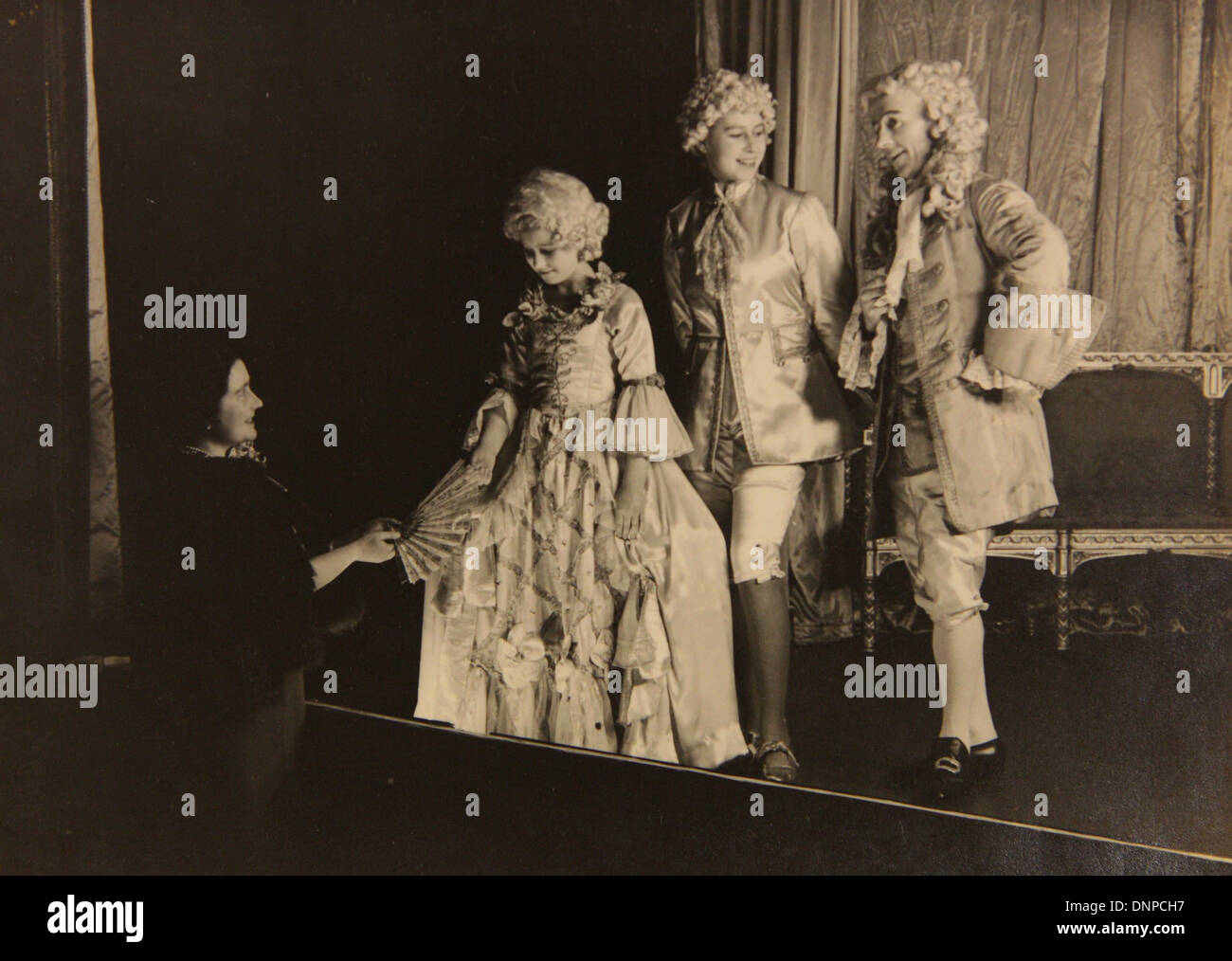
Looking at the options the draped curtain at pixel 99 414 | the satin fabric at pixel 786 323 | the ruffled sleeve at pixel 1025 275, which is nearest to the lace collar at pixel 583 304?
the satin fabric at pixel 786 323

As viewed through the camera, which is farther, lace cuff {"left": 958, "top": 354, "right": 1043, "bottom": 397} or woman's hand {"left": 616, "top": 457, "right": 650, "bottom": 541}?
woman's hand {"left": 616, "top": 457, "right": 650, "bottom": 541}

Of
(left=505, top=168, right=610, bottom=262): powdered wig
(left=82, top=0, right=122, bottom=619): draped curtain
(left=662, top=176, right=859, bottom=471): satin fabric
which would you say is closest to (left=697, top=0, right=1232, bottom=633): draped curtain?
(left=662, top=176, right=859, bottom=471): satin fabric

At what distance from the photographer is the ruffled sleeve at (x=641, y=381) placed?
3.99 m

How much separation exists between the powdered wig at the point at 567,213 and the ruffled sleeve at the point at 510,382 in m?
0.32

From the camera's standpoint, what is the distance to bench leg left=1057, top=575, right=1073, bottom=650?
152 inches

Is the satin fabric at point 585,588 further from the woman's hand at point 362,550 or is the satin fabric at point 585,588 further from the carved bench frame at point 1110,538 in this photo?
the carved bench frame at point 1110,538

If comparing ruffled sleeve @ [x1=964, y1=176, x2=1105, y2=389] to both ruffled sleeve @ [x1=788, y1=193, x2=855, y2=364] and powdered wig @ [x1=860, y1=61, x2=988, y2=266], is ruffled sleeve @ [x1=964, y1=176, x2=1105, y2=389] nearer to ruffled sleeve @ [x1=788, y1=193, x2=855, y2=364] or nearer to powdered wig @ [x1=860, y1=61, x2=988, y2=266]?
powdered wig @ [x1=860, y1=61, x2=988, y2=266]

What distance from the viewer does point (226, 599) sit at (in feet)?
13.7

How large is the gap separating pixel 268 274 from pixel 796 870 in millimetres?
2751

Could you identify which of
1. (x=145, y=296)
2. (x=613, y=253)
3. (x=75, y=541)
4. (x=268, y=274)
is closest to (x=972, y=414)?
(x=613, y=253)

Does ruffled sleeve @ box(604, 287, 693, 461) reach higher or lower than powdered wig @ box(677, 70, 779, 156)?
lower

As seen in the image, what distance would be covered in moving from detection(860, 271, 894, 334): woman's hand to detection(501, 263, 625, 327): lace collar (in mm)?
809

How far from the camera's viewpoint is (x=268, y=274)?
427 cm

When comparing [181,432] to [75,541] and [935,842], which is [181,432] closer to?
[75,541]
